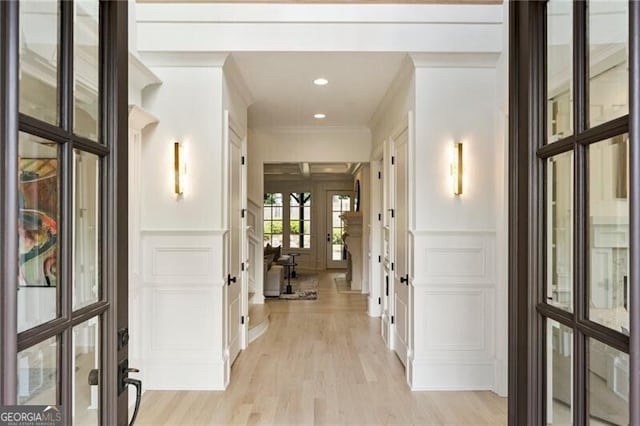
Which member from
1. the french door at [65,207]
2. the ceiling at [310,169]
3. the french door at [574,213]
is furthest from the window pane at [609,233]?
the ceiling at [310,169]

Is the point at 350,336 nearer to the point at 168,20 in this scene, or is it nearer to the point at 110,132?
the point at 168,20

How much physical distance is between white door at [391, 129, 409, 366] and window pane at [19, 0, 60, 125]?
3178 millimetres

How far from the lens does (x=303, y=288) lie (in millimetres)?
8789

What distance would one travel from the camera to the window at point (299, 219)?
1216 centimetres

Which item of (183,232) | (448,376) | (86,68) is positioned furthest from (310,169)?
(86,68)

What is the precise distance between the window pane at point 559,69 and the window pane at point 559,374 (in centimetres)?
45

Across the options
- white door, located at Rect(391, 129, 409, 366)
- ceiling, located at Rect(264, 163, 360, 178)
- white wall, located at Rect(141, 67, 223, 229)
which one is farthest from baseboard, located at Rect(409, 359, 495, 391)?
ceiling, located at Rect(264, 163, 360, 178)

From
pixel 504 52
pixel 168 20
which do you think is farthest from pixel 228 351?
pixel 504 52

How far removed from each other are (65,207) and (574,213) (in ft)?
3.64

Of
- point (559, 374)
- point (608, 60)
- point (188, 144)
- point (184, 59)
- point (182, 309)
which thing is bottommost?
point (182, 309)

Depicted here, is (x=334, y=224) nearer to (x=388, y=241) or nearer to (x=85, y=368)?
(x=388, y=241)

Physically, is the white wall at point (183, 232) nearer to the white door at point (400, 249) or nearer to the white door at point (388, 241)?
the white door at point (400, 249)

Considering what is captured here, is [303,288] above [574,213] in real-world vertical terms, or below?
below

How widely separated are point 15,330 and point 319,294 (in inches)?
294
